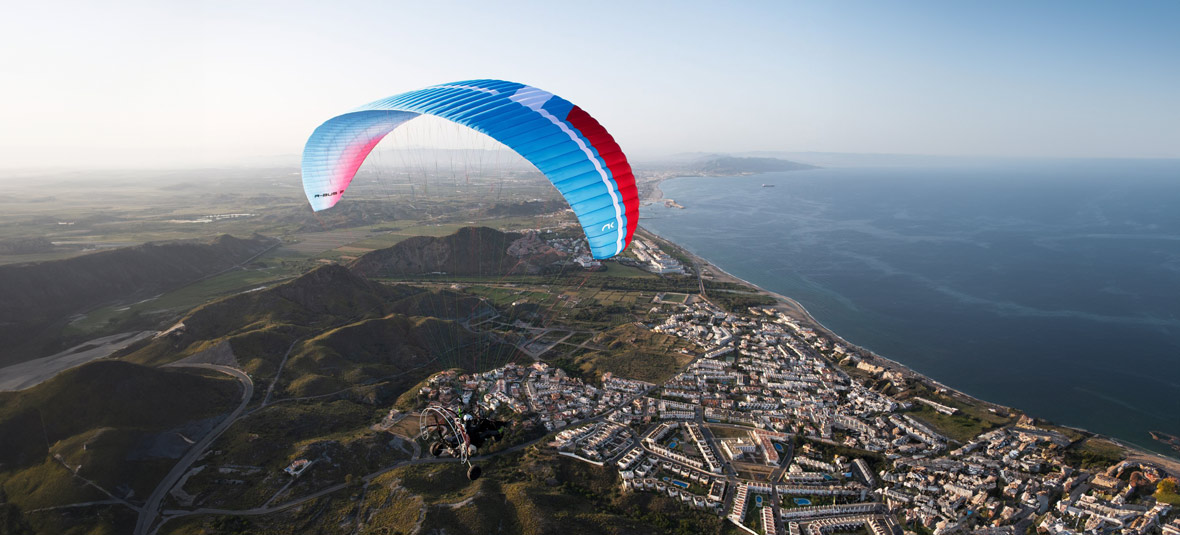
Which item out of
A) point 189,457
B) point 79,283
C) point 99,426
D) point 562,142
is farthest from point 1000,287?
point 79,283

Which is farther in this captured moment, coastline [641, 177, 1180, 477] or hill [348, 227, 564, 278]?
hill [348, 227, 564, 278]

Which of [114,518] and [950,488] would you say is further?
[950,488]

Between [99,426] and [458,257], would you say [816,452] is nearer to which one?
[99,426]

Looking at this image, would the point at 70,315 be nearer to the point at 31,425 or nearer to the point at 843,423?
the point at 31,425

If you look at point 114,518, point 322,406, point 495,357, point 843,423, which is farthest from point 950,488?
point 114,518

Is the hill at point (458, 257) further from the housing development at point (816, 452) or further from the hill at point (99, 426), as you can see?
the hill at point (99, 426)

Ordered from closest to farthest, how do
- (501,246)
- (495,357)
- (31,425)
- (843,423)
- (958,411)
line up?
(31,425) < (843,423) < (958,411) < (495,357) < (501,246)

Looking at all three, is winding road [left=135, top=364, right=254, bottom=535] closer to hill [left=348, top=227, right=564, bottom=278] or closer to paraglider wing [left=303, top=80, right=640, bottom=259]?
paraglider wing [left=303, top=80, right=640, bottom=259]

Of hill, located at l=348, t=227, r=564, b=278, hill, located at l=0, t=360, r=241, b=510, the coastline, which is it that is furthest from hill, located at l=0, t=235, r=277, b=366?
the coastline
